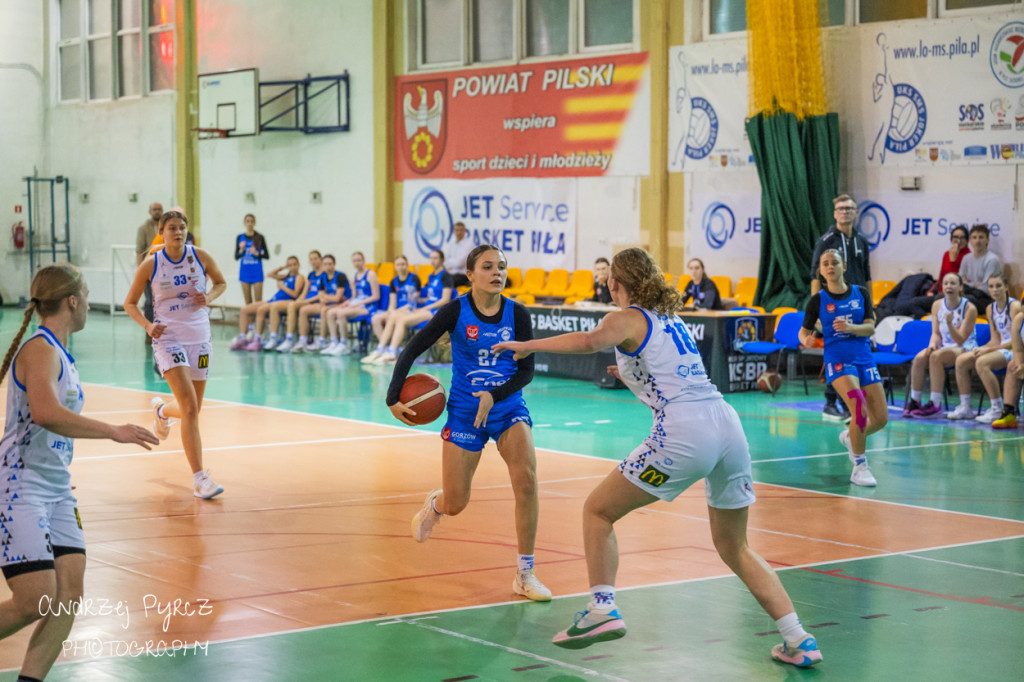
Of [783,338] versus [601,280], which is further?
[601,280]

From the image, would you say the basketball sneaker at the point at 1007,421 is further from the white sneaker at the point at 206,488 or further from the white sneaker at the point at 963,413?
the white sneaker at the point at 206,488

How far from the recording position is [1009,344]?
13.3 meters

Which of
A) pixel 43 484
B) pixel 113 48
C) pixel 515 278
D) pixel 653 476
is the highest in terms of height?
pixel 113 48

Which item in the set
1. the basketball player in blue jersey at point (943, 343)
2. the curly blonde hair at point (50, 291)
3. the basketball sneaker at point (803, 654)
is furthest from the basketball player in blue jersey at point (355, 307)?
the curly blonde hair at point (50, 291)

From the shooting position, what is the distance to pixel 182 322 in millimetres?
9148

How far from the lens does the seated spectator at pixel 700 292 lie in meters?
17.5

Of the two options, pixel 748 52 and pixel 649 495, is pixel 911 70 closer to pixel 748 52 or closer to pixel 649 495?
pixel 748 52

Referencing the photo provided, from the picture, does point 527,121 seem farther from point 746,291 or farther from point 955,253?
point 955,253

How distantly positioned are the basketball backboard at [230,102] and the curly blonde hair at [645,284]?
69.3 feet

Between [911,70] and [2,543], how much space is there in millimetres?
15406

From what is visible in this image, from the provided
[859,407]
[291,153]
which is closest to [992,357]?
[859,407]

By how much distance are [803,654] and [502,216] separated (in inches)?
697

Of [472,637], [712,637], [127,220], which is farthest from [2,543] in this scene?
[127,220]

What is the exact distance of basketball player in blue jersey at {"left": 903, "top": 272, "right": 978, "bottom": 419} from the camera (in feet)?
44.8
